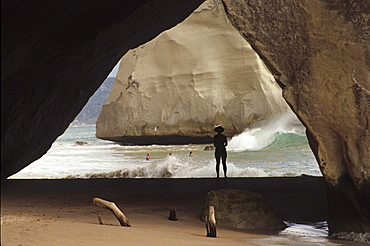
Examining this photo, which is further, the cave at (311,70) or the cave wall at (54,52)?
the cave at (311,70)

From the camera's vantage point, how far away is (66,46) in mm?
3678

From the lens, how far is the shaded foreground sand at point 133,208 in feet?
13.4

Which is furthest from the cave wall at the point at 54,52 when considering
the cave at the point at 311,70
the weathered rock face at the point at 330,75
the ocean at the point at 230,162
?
the ocean at the point at 230,162

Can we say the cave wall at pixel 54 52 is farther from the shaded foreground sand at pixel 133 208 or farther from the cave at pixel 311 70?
the shaded foreground sand at pixel 133 208

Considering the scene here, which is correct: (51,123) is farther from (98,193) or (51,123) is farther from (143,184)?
(143,184)

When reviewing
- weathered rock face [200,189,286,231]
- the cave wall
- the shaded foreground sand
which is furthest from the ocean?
the cave wall

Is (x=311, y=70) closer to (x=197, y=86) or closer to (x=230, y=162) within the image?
(x=230, y=162)

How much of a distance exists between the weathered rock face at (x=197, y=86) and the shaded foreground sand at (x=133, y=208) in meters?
14.7

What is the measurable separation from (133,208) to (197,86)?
18.4 meters

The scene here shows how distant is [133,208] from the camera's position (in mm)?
7129

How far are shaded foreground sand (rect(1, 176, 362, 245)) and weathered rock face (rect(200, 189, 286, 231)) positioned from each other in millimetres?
275

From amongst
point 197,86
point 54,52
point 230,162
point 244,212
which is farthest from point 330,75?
point 197,86

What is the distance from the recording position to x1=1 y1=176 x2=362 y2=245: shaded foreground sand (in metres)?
4.08

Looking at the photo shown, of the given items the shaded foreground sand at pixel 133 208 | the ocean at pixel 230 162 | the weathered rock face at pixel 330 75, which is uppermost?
the weathered rock face at pixel 330 75
